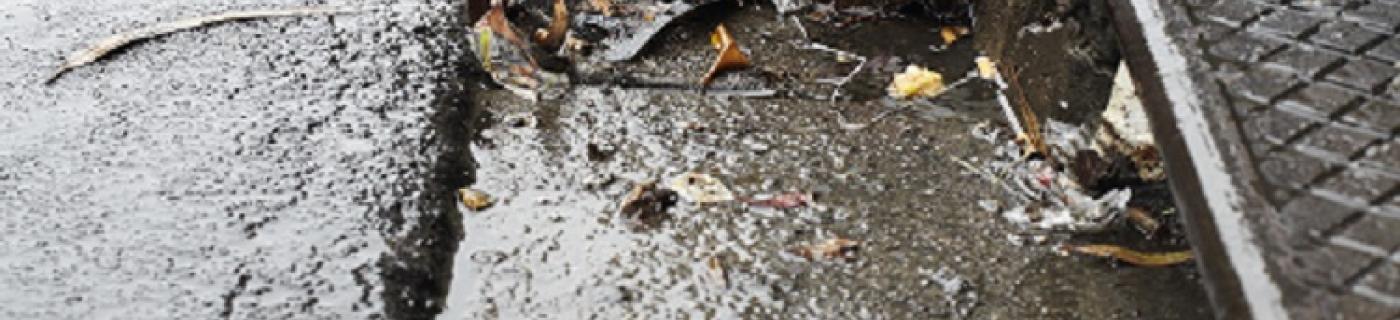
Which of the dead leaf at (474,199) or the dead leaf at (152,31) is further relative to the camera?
the dead leaf at (152,31)

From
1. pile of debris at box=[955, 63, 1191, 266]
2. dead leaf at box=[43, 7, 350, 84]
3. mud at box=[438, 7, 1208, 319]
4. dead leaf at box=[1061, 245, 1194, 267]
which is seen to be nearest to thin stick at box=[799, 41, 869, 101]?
mud at box=[438, 7, 1208, 319]

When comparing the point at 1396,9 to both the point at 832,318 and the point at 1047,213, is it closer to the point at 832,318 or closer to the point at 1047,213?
the point at 1047,213

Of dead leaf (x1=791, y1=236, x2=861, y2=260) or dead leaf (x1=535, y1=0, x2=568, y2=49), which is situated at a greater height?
dead leaf (x1=535, y1=0, x2=568, y2=49)

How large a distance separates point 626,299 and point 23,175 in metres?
0.86

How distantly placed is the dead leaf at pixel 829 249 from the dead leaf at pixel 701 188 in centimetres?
15

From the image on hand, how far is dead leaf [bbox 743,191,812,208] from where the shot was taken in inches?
75.9

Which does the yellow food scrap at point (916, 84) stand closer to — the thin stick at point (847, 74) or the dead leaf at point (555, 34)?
the thin stick at point (847, 74)

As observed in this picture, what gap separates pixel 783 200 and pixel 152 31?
1.09m

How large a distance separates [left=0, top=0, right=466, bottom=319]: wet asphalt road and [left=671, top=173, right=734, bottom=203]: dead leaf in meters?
0.30

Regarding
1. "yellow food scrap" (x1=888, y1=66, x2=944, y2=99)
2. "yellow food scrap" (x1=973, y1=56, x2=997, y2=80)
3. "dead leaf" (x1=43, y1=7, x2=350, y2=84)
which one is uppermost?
"dead leaf" (x1=43, y1=7, x2=350, y2=84)

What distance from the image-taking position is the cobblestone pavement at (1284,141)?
137 centimetres

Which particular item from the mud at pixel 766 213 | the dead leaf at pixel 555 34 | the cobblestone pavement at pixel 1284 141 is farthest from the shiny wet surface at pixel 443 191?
the cobblestone pavement at pixel 1284 141

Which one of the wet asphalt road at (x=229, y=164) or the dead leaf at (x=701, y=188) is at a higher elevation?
the wet asphalt road at (x=229, y=164)

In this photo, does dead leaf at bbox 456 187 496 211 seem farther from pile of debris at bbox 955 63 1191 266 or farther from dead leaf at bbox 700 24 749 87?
pile of debris at bbox 955 63 1191 266
